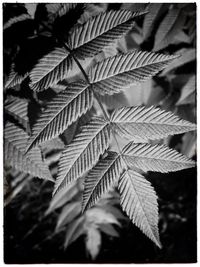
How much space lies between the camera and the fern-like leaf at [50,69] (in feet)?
3.02

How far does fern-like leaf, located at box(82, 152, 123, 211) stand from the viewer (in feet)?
2.78

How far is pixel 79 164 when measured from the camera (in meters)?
0.87

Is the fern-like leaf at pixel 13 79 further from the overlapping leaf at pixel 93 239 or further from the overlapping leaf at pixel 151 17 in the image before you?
the overlapping leaf at pixel 93 239

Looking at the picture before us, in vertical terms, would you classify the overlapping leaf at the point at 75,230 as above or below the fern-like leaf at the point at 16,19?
below

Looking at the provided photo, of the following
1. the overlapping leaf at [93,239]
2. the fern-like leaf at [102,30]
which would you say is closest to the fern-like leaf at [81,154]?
the fern-like leaf at [102,30]

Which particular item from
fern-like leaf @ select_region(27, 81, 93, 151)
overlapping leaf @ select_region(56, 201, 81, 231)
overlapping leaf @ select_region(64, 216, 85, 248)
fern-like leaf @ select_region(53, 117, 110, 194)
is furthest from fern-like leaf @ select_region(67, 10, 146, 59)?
overlapping leaf @ select_region(64, 216, 85, 248)

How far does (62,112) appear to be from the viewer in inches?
35.4

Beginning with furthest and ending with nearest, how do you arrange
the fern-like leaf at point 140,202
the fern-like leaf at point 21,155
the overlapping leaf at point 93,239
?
the overlapping leaf at point 93,239, the fern-like leaf at point 21,155, the fern-like leaf at point 140,202

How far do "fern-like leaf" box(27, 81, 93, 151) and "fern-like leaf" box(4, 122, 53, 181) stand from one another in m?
0.19

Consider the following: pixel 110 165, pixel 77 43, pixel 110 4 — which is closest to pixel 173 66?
pixel 110 4

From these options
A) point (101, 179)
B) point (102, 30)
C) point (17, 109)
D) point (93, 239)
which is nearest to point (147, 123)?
point (101, 179)

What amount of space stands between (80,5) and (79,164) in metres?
0.61

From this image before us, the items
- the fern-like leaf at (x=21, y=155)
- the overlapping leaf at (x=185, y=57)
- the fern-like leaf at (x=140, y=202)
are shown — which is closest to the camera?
the fern-like leaf at (x=140, y=202)

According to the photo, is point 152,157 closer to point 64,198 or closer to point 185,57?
point 185,57
